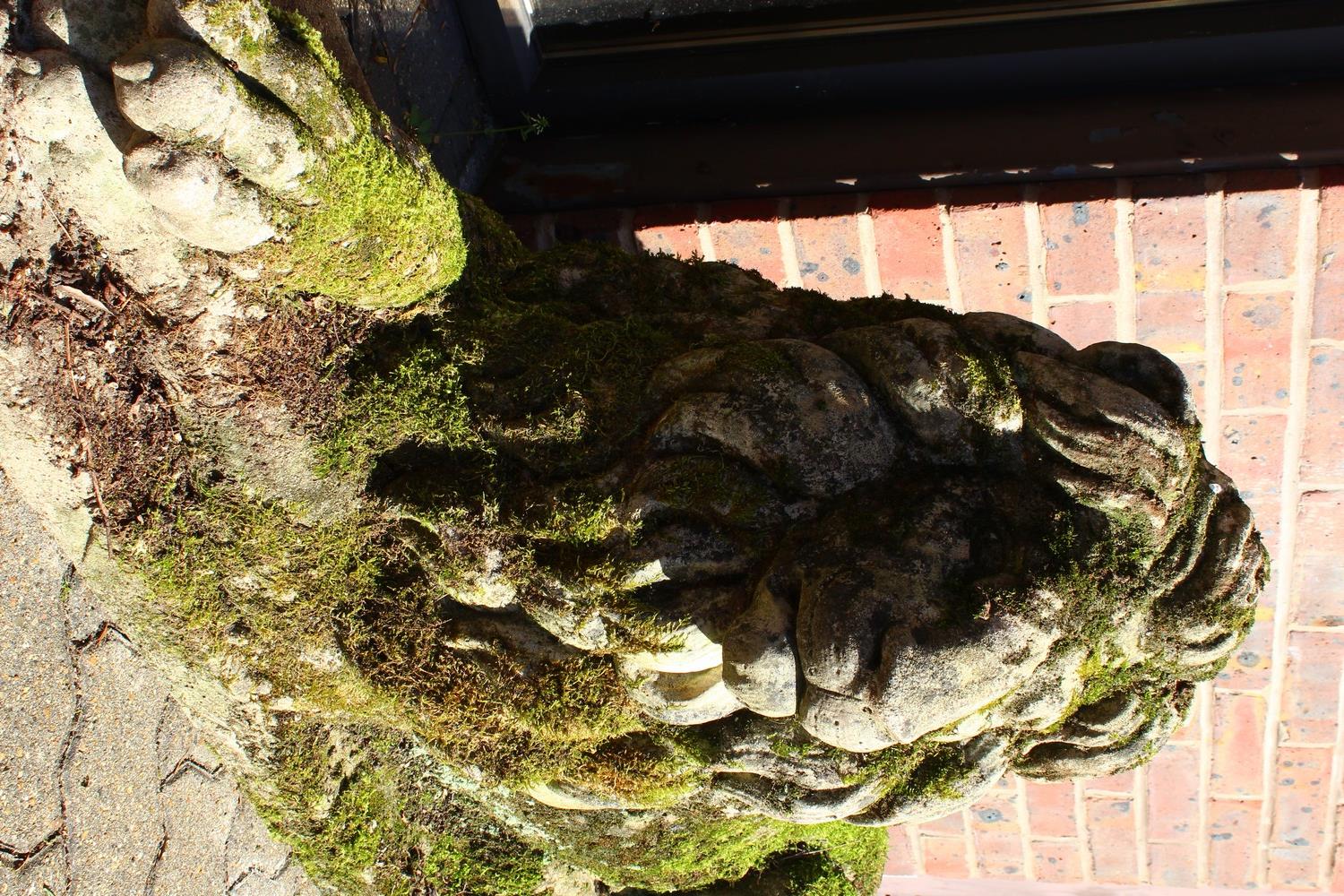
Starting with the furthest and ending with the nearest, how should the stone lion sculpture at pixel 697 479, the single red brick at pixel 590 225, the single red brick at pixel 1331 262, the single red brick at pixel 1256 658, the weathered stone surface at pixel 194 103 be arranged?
the single red brick at pixel 1256 658, the single red brick at pixel 590 225, the single red brick at pixel 1331 262, the stone lion sculpture at pixel 697 479, the weathered stone surface at pixel 194 103

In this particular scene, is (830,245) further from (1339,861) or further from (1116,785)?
(1339,861)

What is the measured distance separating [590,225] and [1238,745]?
2.42 meters

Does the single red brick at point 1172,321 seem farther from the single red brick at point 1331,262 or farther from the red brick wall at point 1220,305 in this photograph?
the single red brick at point 1331,262

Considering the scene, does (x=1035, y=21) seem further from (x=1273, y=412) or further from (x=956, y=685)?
(x=956, y=685)

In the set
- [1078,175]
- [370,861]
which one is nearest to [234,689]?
[370,861]

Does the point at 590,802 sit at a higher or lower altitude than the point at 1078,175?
lower

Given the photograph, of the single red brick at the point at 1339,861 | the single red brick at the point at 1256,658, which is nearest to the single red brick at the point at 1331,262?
the single red brick at the point at 1256,658

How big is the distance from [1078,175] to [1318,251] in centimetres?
57

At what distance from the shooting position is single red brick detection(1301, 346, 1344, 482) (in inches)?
103

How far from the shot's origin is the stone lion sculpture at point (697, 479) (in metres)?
1.37

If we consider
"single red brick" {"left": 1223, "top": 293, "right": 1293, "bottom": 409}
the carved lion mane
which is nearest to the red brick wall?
"single red brick" {"left": 1223, "top": 293, "right": 1293, "bottom": 409}

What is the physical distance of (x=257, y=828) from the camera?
235 centimetres

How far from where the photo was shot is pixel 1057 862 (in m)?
3.53

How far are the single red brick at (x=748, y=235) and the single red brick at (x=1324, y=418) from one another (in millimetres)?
1329
